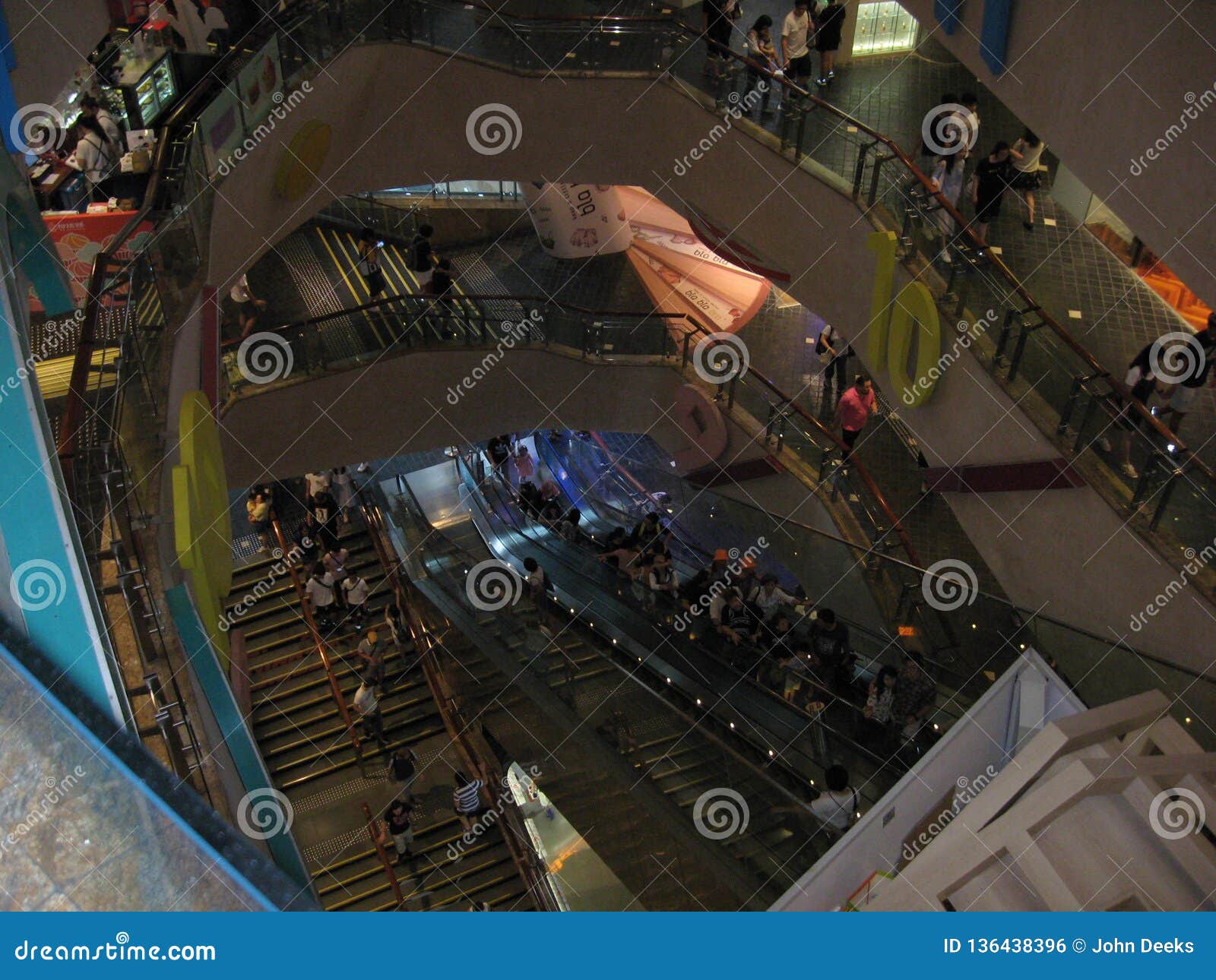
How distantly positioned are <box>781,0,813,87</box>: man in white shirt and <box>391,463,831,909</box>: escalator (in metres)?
5.84

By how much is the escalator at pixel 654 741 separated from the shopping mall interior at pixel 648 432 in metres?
0.05

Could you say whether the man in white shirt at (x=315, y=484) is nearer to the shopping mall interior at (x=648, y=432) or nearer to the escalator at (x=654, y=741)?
the shopping mall interior at (x=648, y=432)

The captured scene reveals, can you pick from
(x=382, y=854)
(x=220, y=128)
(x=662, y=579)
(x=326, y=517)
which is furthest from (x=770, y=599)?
(x=220, y=128)

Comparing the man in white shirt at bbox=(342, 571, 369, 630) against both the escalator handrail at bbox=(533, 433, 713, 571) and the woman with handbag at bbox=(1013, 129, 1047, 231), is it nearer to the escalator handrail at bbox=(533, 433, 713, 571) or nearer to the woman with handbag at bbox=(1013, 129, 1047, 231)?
the escalator handrail at bbox=(533, 433, 713, 571)

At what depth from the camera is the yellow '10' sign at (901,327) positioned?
9805 millimetres

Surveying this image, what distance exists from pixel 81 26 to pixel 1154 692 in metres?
8.55

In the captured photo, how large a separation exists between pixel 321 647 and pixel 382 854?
2.33 meters

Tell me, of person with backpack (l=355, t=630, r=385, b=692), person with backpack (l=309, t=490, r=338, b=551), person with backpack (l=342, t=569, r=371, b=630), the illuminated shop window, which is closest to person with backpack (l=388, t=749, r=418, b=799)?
person with backpack (l=355, t=630, r=385, b=692)

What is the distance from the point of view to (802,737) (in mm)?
8984

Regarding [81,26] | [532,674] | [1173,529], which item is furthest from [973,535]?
[81,26]

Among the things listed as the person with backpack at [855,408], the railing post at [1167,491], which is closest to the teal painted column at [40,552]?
the railing post at [1167,491]

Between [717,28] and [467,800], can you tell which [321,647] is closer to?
[467,800]

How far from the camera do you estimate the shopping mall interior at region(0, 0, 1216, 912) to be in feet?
19.1

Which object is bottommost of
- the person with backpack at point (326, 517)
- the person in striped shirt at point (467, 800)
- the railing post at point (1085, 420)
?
the person in striped shirt at point (467, 800)
